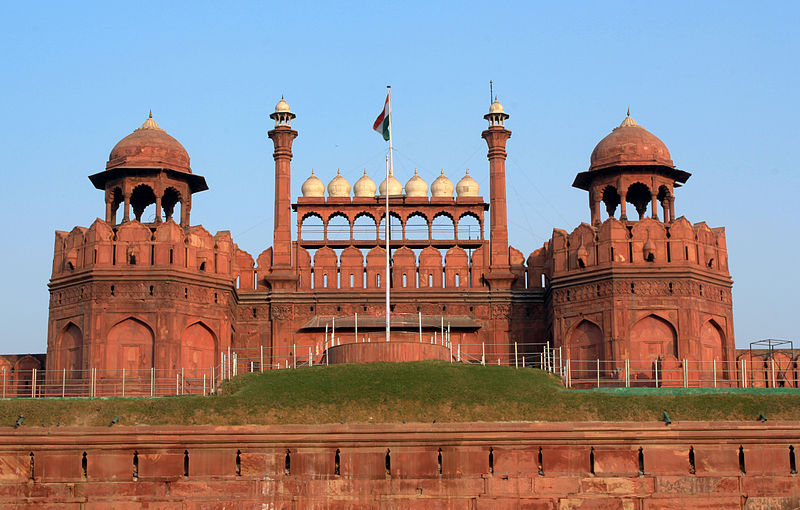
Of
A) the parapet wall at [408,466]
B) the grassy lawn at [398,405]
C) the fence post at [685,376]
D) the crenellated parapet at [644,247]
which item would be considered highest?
the crenellated parapet at [644,247]

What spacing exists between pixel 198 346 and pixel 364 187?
439 inches

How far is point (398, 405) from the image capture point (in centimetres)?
3756

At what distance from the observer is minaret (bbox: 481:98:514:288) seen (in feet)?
171

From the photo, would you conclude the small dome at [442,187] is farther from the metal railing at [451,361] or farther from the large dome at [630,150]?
the metal railing at [451,361]

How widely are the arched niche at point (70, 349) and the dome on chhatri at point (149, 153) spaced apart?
6.77 metres

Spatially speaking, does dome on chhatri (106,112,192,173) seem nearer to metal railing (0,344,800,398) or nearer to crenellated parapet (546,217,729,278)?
metal railing (0,344,800,398)

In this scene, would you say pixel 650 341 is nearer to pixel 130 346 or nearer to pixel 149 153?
pixel 130 346

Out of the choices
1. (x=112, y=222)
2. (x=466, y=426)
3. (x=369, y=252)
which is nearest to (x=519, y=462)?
(x=466, y=426)

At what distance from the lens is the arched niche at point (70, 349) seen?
46.5 meters

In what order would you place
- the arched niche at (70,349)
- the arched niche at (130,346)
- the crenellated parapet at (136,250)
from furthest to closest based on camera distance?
the crenellated parapet at (136,250), the arched niche at (70,349), the arched niche at (130,346)

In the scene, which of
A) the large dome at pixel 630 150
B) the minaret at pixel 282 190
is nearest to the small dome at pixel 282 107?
the minaret at pixel 282 190

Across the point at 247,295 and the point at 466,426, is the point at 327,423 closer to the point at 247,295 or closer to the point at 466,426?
the point at 466,426

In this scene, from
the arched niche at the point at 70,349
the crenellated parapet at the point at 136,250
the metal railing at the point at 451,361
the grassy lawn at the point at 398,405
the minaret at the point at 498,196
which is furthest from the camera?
the minaret at the point at 498,196

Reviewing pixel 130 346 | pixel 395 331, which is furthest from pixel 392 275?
pixel 130 346
